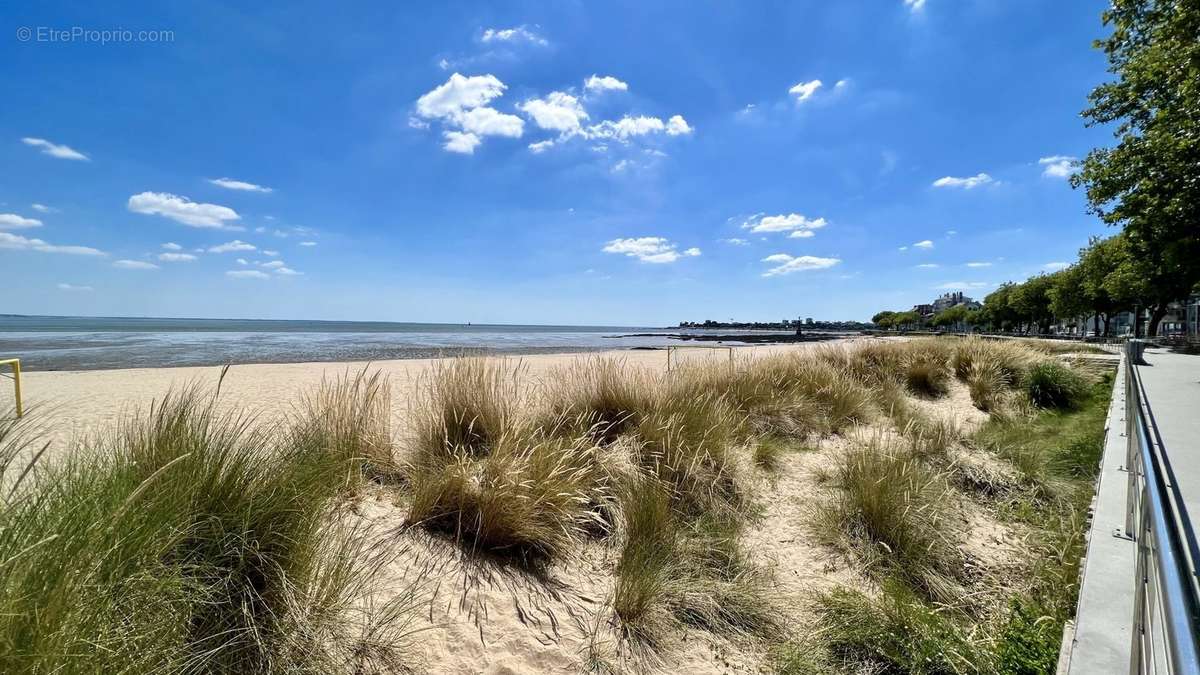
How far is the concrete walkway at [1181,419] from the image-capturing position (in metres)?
3.95

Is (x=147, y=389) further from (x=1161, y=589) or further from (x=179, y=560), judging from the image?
(x=1161, y=589)

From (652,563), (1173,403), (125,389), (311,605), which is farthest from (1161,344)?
(125,389)

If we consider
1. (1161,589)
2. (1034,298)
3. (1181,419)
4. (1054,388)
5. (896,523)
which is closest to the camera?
(1161,589)

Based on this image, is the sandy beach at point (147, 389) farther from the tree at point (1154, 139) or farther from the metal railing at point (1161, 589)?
the tree at point (1154, 139)

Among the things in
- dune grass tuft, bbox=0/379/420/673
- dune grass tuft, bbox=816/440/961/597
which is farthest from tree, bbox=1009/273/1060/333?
dune grass tuft, bbox=0/379/420/673

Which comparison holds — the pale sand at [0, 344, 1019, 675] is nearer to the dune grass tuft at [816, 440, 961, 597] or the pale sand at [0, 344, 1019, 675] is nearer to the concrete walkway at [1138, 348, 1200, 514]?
the dune grass tuft at [816, 440, 961, 597]

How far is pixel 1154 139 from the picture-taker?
467 inches

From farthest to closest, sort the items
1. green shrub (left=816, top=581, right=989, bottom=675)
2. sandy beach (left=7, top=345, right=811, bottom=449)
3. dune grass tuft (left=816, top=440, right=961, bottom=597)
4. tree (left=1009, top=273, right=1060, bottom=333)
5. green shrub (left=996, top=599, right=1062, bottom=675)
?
tree (left=1009, top=273, right=1060, bottom=333) → sandy beach (left=7, top=345, right=811, bottom=449) → dune grass tuft (left=816, top=440, right=961, bottom=597) → green shrub (left=816, top=581, right=989, bottom=675) → green shrub (left=996, top=599, right=1062, bottom=675)

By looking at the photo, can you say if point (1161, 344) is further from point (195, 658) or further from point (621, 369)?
point (195, 658)

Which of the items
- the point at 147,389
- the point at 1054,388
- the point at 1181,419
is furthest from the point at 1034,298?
the point at 147,389

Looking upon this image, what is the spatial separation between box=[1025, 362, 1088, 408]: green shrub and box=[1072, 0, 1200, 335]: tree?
17.1 ft

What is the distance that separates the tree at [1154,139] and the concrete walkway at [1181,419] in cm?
414

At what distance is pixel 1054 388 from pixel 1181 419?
4.24 metres

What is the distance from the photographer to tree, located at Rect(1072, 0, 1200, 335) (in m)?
10.2
